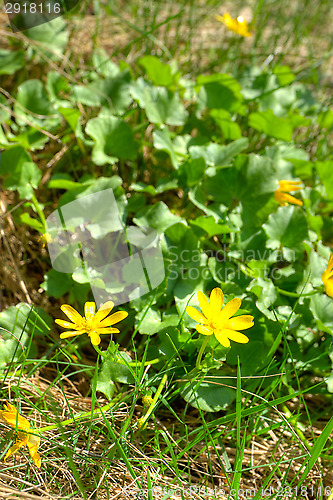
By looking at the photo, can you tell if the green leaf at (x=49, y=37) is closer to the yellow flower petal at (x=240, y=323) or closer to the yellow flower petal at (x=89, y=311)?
the yellow flower petal at (x=89, y=311)

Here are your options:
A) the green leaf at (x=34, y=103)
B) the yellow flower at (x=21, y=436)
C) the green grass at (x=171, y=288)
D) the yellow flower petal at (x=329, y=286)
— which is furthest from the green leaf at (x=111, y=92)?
the yellow flower at (x=21, y=436)

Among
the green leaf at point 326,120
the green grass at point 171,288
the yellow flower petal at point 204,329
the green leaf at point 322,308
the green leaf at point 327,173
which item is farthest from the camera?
the green leaf at point 326,120

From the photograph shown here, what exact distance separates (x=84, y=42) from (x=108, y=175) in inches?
36.0

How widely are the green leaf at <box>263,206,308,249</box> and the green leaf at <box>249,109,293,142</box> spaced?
0.39 metres

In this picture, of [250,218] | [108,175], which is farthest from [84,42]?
[250,218]

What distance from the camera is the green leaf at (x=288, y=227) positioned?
1.40 meters

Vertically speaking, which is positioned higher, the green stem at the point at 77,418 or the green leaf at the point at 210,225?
the green leaf at the point at 210,225

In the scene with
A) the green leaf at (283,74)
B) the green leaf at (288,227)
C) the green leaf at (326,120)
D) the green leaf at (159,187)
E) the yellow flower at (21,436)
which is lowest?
the yellow flower at (21,436)

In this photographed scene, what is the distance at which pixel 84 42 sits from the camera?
86.5 inches

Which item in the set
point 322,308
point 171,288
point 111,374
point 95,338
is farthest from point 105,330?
point 322,308

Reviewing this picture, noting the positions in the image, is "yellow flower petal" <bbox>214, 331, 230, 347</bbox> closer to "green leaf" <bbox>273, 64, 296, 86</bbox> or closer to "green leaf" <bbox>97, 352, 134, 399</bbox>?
"green leaf" <bbox>97, 352, 134, 399</bbox>

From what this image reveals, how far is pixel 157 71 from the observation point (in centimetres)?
176

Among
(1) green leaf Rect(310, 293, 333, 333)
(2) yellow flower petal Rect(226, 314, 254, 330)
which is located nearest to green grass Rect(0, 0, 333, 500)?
(1) green leaf Rect(310, 293, 333, 333)

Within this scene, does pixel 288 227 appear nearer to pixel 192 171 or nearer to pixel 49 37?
pixel 192 171
